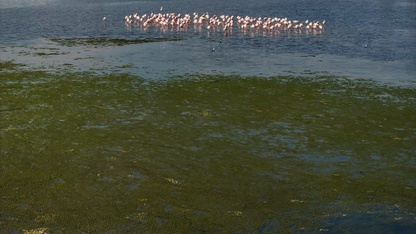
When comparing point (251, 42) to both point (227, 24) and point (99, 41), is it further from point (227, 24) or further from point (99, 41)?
point (99, 41)

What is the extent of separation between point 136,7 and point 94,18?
1433cm

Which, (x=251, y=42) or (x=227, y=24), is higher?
(x=227, y=24)

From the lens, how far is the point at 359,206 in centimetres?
1295

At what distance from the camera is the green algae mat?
1233 cm

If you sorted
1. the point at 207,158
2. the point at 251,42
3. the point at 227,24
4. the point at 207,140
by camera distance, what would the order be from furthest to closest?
the point at 227,24 → the point at 251,42 → the point at 207,140 → the point at 207,158

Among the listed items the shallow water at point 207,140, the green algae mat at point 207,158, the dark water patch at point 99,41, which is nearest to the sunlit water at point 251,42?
the shallow water at point 207,140

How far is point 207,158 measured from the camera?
16031 mm

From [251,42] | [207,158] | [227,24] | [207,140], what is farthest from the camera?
[227,24]

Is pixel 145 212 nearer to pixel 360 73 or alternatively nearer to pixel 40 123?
pixel 40 123

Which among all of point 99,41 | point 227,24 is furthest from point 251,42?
point 99,41

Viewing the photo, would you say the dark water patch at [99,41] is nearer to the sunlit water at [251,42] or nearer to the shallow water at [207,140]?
the sunlit water at [251,42]

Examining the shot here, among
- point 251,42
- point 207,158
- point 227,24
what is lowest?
point 207,158

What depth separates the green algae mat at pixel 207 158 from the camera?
12.3 metres

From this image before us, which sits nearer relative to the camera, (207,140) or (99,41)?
(207,140)
